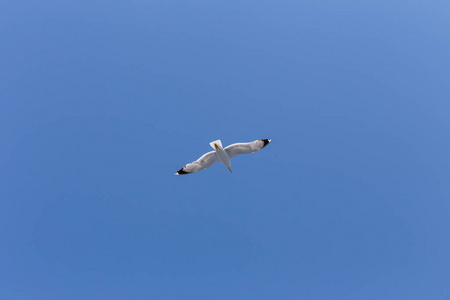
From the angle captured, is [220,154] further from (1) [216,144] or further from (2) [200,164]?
(2) [200,164]

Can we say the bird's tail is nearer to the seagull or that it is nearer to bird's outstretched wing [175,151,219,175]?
the seagull

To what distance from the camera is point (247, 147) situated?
70.8ft

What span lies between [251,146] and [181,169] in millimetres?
5610

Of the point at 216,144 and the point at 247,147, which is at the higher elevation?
the point at 216,144

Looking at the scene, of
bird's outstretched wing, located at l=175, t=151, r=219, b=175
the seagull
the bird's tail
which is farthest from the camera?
bird's outstretched wing, located at l=175, t=151, r=219, b=175

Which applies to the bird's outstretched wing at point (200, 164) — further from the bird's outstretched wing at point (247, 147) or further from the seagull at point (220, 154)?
the bird's outstretched wing at point (247, 147)

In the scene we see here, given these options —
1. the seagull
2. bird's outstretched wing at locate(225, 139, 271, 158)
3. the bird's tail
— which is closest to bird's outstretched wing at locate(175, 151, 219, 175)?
the seagull

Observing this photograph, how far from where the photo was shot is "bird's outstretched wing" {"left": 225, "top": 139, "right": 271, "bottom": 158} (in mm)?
21391

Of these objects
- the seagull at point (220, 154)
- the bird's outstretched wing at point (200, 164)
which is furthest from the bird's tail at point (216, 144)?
the bird's outstretched wing at point (200, 164)

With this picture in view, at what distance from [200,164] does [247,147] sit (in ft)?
12.4

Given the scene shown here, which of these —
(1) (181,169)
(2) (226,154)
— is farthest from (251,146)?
(1) (181,169)

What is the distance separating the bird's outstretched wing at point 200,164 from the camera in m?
21.8

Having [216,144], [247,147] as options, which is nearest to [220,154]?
[216,144]

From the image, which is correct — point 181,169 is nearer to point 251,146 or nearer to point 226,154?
point 226,154
